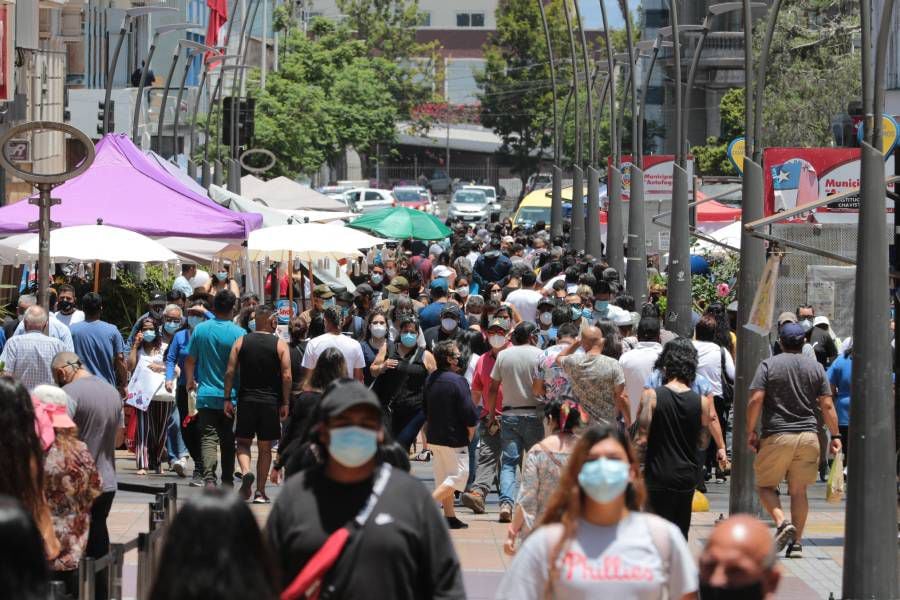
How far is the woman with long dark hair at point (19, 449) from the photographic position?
23.8ft

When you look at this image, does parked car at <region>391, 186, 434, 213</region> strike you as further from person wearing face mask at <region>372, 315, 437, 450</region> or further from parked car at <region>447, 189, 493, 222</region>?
person wearing face mask at <region>372, 315, 437, 450</region>

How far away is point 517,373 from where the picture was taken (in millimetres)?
13375

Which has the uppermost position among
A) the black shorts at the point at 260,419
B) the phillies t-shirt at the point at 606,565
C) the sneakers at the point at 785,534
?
the phillies t-shirt at the point at 606,565

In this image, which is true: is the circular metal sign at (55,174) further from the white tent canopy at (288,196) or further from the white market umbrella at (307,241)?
the white tent canopy at (288,196)

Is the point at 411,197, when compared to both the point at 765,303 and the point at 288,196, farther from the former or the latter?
the point at 765,303

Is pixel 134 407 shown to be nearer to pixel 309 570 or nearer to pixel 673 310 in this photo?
pixel 673 310

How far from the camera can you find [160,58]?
222ft

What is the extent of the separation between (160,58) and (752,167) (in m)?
54.9

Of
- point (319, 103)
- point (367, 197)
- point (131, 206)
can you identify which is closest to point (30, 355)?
point (131, 206)

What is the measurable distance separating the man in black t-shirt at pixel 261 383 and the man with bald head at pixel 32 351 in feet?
5.79

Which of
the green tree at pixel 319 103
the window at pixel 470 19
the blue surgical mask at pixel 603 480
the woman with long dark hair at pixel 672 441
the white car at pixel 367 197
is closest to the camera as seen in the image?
the blue surgical mask at pixel 603 480

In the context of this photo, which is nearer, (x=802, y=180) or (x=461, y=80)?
(x=802, y=180)

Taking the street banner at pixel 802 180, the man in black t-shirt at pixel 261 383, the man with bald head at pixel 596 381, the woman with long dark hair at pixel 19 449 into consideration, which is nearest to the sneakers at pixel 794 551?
the man with bald head at pixel 596 381

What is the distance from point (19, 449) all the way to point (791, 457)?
622cm
